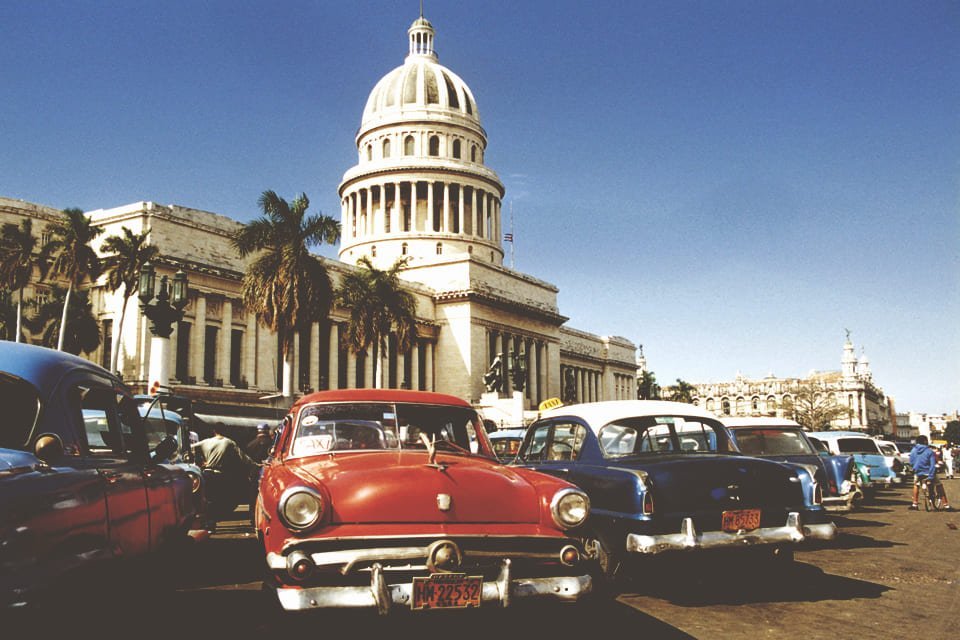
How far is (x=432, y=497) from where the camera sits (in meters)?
5.15

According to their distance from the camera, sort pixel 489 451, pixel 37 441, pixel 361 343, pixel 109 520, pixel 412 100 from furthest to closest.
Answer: pixel 412 100 → pixel 361 343 → pixel 489 451 → pixel 109 520 → pixel 37 441

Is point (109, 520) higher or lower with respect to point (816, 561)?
higher

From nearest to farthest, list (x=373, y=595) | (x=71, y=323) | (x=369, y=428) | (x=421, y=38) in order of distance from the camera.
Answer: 1. (x=373, y=595)
2. (x=369, y=428)
3. (x=71, y=323)
4. (x=421, y=38)

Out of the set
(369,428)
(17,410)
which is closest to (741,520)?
(369,428)

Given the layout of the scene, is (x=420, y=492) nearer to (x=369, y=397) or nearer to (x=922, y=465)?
(x=369, y=397)

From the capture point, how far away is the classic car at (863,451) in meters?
21.5

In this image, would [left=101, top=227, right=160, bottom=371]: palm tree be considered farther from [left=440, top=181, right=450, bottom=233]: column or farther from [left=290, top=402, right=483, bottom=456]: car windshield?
[left=440, top=181, right=450, bottom=233]: column

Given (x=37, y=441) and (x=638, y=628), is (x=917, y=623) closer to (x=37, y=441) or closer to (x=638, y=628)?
(x=638, y=628)

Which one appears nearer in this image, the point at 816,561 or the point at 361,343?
the point at 816,561

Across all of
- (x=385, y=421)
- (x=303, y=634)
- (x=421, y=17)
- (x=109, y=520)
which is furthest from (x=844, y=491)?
(x=421, y=17)

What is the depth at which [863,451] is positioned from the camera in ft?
74.3

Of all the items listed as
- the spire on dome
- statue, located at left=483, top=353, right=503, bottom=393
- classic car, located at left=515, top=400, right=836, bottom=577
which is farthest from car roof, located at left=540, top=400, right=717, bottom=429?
the spire on dome

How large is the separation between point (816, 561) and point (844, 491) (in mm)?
3992

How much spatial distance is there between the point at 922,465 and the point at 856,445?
14.8 feet
